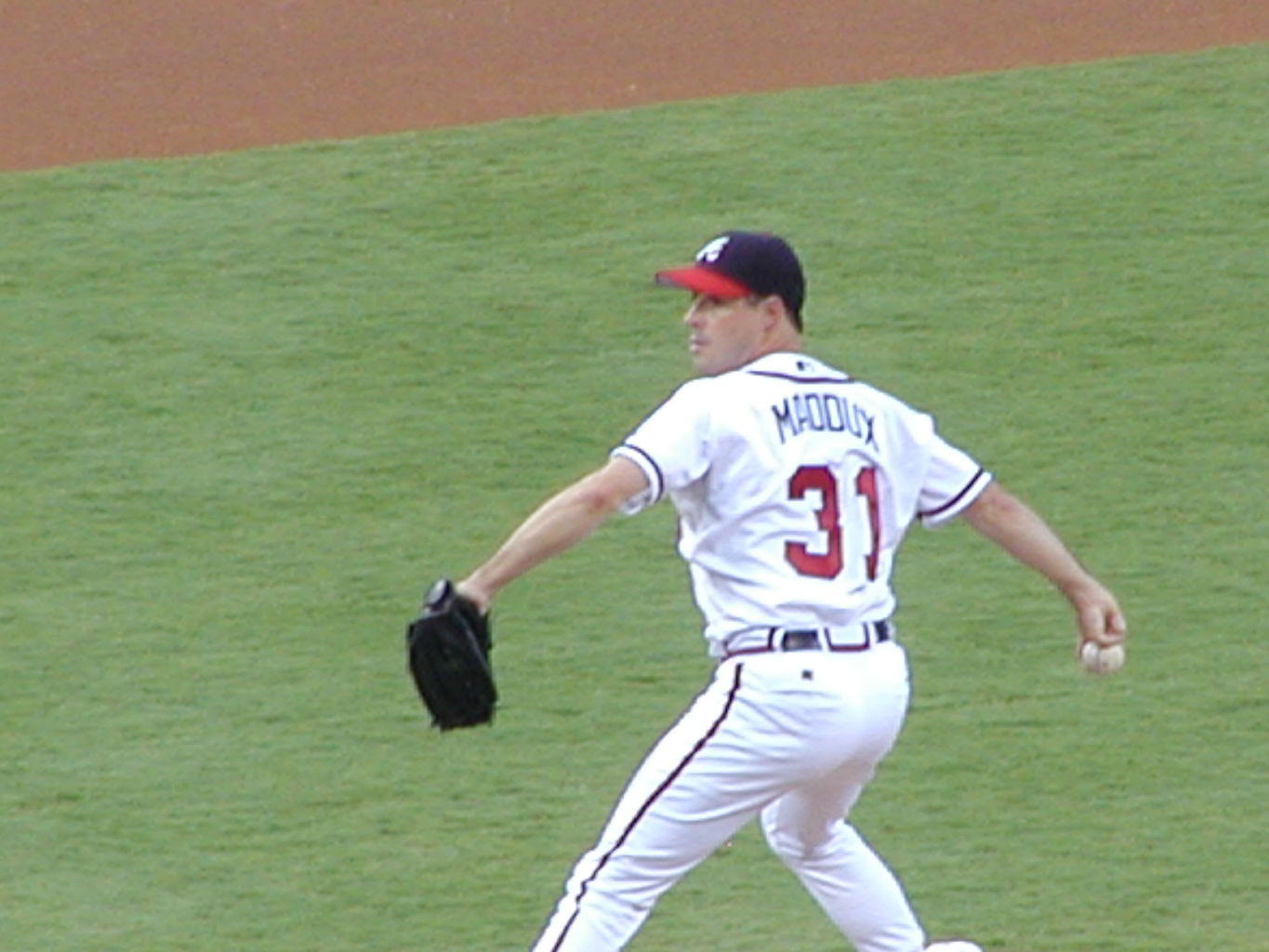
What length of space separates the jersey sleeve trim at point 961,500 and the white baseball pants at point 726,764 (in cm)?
30

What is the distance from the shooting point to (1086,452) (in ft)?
24.0

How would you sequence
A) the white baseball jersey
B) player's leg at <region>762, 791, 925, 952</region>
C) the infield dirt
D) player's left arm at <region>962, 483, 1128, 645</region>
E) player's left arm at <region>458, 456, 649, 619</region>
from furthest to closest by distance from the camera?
the infield dirt, player's leg at <region>762, 791, 925, 952</region>, player's left arm at <region>962, 483, 1128, 645</region>, the white baseball jersey, player's left arm at <region>458, 456, 649, 619</region>

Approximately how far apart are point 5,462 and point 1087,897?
3.86 m

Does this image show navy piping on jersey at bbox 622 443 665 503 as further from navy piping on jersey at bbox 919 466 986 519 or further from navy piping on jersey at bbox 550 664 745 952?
navy piping on jersey at bbox 919 466 986 519

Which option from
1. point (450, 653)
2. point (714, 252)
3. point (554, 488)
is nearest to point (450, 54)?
point (554, 488)

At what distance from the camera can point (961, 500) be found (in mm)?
4180

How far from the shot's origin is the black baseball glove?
3795mm

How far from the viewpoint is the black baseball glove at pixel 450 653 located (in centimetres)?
379

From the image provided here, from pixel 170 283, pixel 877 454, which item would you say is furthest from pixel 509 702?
pixel 170 283

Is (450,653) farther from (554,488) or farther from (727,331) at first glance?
(554,488)

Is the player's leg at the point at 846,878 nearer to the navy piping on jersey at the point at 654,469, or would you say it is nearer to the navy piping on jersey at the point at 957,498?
the navy piping on jersey at the point at 957,498

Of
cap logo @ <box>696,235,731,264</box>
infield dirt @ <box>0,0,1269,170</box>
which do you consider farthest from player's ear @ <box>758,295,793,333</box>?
infield dirt @ <box>0,0,1269,170</box>

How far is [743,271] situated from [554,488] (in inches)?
126

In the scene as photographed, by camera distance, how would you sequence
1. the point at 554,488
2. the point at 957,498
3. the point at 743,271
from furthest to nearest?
the point at 554,488 → the point at 957,498 → the point at 743,271
